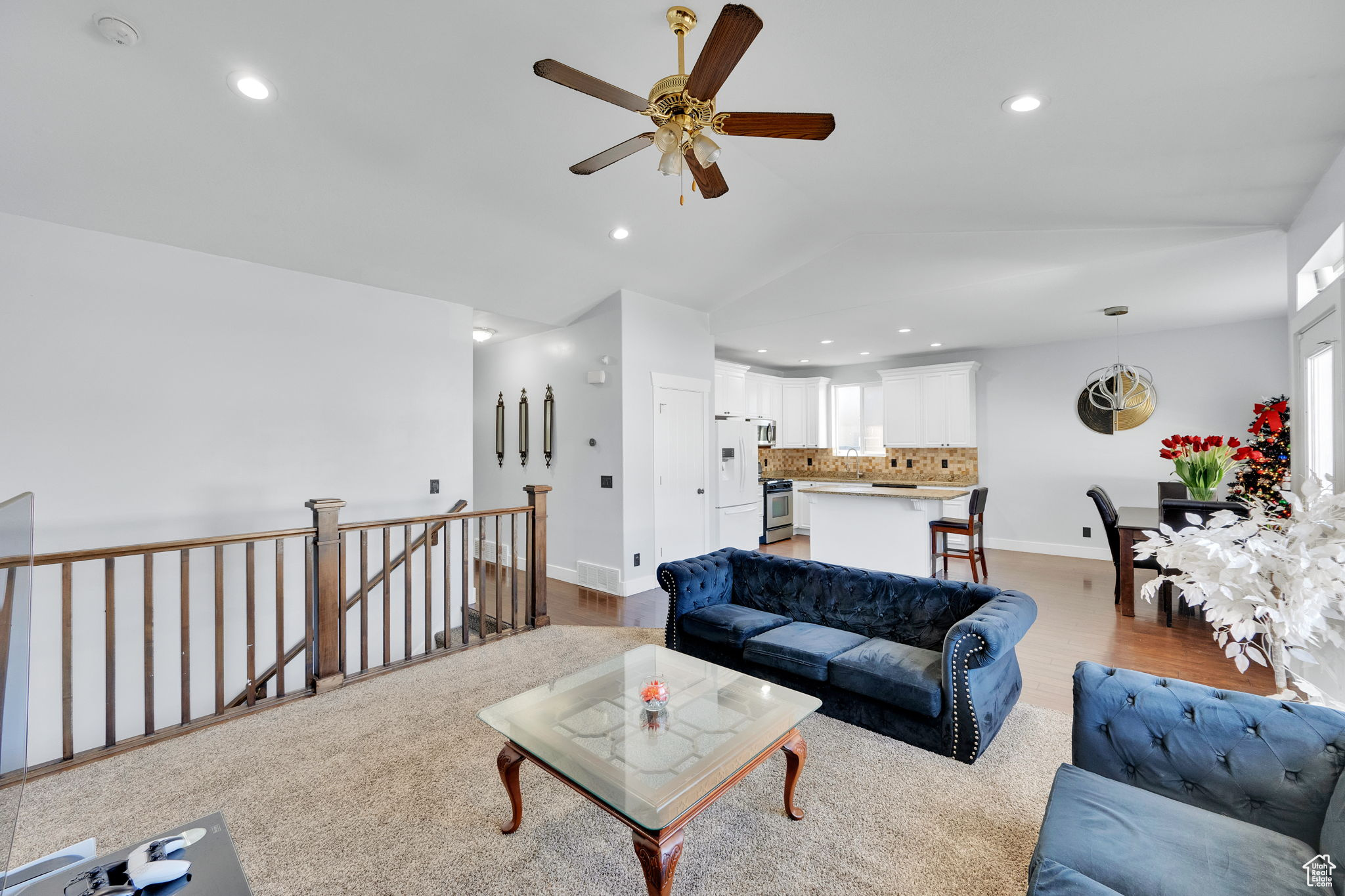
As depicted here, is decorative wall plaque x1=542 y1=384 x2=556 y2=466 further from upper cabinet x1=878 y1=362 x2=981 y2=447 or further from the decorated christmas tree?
the decorated christmas tree

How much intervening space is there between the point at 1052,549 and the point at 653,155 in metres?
6.78

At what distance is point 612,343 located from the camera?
206 inches

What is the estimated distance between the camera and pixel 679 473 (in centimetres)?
575

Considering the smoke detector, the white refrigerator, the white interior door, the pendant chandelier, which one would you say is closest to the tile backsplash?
the white refrigerator

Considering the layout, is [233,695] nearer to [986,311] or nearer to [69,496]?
[69,496]

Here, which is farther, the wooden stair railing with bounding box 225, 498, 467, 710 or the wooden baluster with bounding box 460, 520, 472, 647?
the wooden baluster with bounding box 460, 520, 472, 647

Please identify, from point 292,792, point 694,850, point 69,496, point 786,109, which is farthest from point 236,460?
point 786,109

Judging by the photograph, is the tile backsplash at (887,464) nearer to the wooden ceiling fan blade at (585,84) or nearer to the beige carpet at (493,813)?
the beige carpet at (493,813)

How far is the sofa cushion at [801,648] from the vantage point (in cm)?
280

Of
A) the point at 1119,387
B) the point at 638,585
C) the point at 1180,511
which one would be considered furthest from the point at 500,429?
the point at 1119,387

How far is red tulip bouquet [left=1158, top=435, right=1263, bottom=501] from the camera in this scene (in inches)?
173

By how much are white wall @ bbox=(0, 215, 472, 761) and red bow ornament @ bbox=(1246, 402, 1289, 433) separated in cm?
685

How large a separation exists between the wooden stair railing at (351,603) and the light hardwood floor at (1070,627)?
122 centimetres

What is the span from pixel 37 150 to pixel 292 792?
11.0 feet
